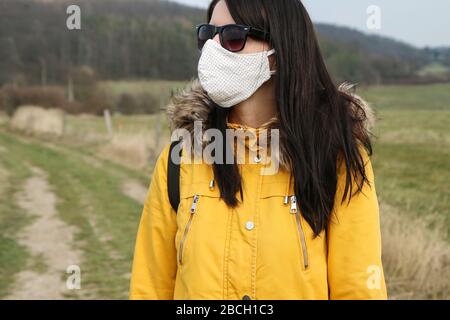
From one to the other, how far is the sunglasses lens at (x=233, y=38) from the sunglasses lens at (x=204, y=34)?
0.28 ft

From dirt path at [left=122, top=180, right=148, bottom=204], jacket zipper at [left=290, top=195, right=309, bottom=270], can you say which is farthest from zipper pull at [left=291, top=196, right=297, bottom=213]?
dirt path at [left=122, top=180, right=148, bottom=204]

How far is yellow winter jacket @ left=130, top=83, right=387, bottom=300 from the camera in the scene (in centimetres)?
177

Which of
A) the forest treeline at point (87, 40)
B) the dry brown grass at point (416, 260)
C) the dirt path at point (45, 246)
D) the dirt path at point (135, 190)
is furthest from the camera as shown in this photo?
the forest treeline at point (87, 40)

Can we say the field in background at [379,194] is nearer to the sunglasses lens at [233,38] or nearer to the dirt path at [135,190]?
the dirt path at [135,190]

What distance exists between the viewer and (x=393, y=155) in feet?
33.4

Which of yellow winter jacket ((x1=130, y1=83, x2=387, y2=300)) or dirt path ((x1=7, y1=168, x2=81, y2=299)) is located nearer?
yellow winter jacket ((x1=130, y1=83, x2=387, y2=300))

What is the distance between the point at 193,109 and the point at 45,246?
617cm

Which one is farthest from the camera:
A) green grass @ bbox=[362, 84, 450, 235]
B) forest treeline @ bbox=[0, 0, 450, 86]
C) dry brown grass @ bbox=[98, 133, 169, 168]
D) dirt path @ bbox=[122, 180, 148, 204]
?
forest treeline @ bbox=[0, 0, 450, 86]

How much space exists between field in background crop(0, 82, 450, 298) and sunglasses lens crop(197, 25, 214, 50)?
64cm

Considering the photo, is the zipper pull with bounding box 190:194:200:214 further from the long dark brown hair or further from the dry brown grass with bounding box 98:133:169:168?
the dry brown grass with bounding box 98:133:169:168

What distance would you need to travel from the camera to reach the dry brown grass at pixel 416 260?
580 centimetres

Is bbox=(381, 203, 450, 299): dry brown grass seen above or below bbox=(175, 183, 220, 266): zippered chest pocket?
below

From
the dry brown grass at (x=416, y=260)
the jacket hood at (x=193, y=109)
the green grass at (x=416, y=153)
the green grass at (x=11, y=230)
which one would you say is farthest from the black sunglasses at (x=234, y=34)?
the green grass at (x=11, y=230)

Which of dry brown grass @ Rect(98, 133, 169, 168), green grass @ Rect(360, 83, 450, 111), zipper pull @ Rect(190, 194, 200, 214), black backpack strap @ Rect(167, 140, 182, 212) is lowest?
dry brown grass @ Rect(98, 133, 169, 168)
